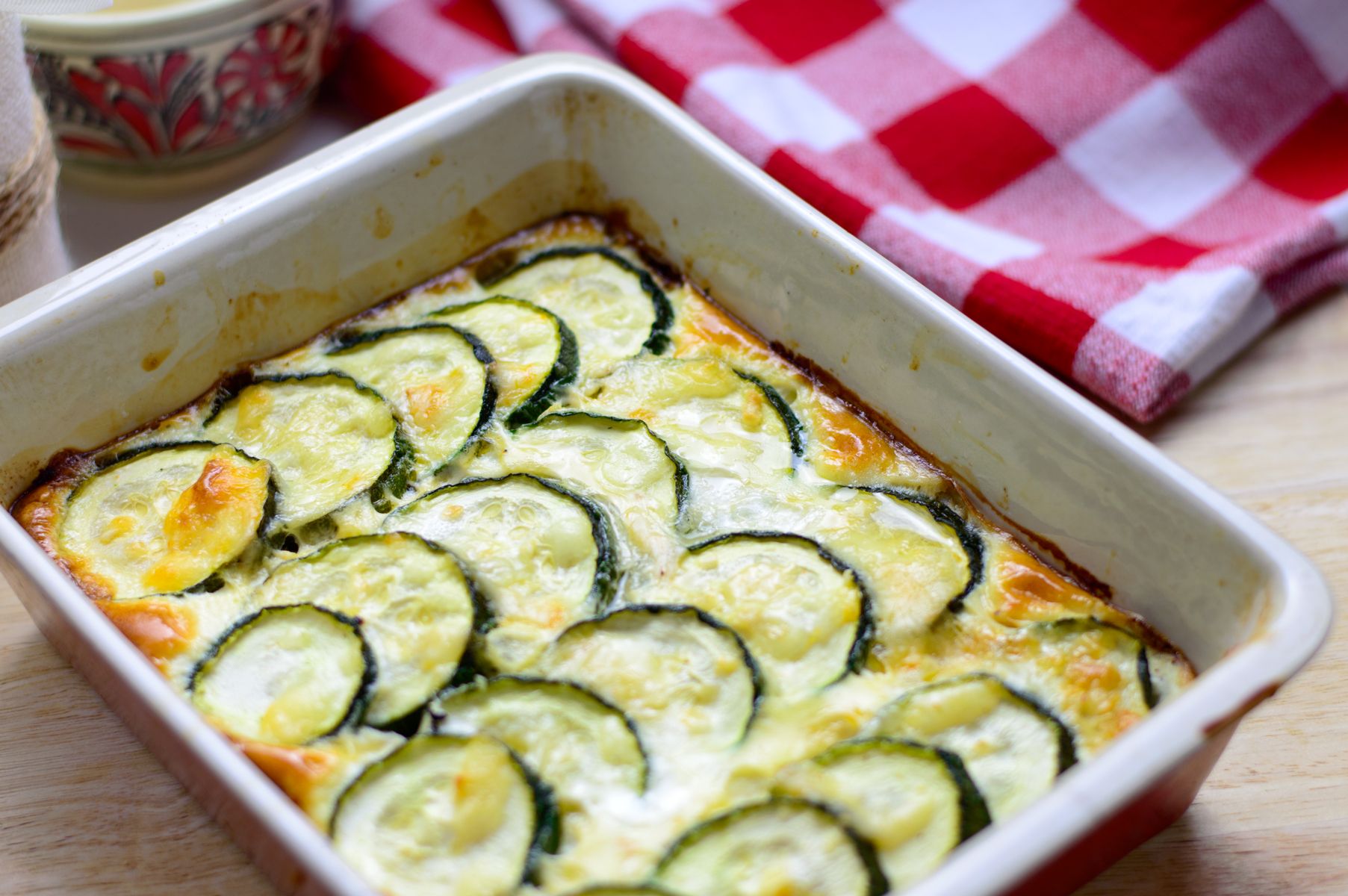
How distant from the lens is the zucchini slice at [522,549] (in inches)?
83.2

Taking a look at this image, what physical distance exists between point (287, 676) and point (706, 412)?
846 millimetres

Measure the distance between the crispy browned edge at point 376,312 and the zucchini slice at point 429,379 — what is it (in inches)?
5.7

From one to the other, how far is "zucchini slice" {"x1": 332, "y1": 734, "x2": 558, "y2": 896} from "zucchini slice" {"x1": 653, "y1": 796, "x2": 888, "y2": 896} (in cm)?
19

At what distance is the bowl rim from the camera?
2766mm

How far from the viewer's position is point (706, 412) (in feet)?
8.07

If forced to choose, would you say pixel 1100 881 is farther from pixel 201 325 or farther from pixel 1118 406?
pixel 201 325

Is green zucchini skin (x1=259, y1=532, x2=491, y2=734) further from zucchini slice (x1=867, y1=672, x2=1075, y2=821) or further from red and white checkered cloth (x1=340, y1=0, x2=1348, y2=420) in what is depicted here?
red and white checkered cloth (x1=340, y1=0, x2=1348, y2=420)

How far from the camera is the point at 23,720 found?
224cm

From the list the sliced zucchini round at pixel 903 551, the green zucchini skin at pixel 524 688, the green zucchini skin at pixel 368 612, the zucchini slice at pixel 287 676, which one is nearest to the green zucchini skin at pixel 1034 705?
the sliced zucchini round at pixel 903 551

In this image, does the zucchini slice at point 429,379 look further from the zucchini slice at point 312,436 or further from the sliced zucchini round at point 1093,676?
the sliced zucchini round at point 1093,676

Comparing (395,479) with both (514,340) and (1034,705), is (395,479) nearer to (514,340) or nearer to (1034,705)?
(514,340)

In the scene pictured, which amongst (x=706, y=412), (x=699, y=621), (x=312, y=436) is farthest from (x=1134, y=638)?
(x=312, y=436)

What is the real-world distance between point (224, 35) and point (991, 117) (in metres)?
1.67

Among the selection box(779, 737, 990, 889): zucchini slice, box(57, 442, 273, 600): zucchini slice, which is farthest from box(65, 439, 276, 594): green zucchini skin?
box(779, 737, 990, 889): zucchini slice
